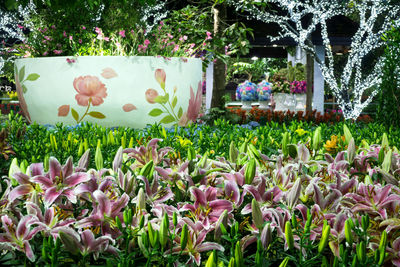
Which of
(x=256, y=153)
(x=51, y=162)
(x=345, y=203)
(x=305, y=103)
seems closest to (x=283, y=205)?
(x=345, y=203)

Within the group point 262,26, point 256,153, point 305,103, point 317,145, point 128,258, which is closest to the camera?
point 128,258

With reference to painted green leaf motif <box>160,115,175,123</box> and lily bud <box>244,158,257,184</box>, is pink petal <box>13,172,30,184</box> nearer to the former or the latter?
lily bud <box>244,158,257,184</box>

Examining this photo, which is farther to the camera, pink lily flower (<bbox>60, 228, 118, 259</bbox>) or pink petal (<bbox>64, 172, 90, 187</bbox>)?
pink petal (<bbox>64, 172, 90, 187</bbox>)

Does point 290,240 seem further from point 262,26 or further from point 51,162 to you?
point 262,26

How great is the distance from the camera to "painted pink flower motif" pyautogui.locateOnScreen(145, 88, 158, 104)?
17.2 ft

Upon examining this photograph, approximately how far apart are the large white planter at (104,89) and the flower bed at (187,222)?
12.6 feet

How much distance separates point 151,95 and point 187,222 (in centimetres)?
424

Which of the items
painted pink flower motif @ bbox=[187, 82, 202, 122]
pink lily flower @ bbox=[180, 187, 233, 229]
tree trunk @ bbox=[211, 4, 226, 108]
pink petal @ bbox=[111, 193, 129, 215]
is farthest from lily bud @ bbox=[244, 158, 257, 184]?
tree trunk @ bbox=[211, 4, 226, 108]

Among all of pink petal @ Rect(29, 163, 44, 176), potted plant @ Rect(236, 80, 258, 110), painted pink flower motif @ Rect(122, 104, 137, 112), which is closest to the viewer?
pink petal @ Rect(29, 163, 44, 176)

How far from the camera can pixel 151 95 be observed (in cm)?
525

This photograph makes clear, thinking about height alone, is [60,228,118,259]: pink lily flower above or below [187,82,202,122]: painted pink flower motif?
below

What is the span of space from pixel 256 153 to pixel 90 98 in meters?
3.92

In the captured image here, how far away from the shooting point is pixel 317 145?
189 centimetres

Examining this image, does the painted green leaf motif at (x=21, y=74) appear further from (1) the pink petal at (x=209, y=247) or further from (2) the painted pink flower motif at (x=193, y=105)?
(1) the pink petal at (x=209, y=247)
